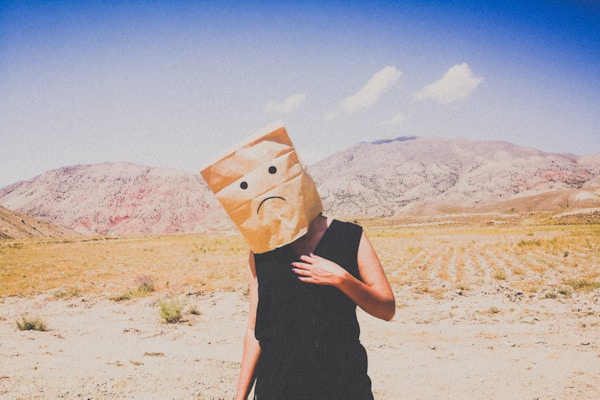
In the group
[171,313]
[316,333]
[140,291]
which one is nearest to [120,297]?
[140,291]

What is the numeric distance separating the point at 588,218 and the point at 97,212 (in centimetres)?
18298

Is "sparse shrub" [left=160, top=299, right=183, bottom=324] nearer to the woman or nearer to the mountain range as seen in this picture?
the woman

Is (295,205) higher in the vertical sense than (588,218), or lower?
higher

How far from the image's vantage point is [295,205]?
147 centimetres

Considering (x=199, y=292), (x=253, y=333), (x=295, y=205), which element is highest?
(x=295, y=205)

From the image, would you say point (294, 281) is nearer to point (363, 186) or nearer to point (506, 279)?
point (506, 279)

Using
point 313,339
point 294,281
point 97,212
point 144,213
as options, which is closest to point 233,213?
point 294,281

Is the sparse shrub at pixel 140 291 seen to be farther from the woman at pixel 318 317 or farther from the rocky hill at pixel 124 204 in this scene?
the rocky hill at pixel 124 204

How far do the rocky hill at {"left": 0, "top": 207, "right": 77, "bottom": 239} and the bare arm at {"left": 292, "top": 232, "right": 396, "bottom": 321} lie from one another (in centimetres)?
8940

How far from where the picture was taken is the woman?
1.56 meters

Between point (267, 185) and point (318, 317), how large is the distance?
24.7 inches

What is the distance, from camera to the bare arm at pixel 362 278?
1.41 m

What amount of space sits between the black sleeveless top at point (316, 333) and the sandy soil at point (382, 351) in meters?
4.20

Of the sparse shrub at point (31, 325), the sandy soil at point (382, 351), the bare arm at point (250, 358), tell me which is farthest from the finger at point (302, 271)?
the sparse shrub at point (31, 325)
